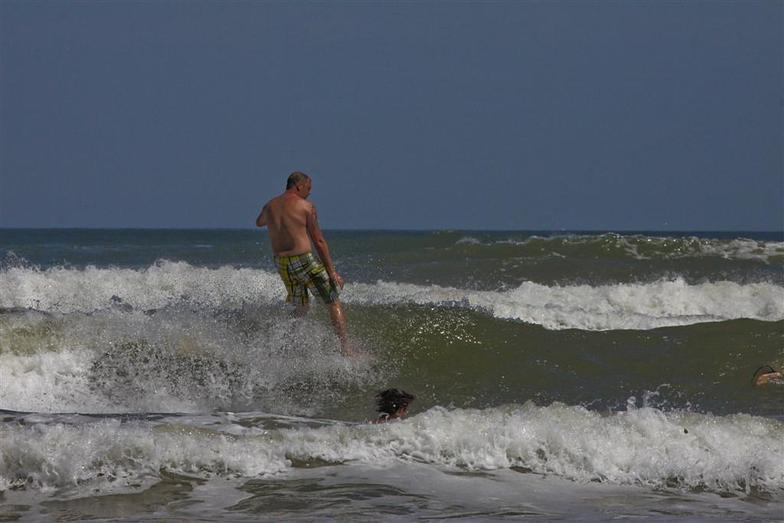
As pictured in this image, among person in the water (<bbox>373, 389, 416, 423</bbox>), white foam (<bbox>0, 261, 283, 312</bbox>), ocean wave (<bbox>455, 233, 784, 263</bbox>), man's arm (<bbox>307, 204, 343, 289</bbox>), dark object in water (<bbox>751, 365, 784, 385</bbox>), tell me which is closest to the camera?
person in the water (<bbox>373, 389, 416, 423</bbox>)

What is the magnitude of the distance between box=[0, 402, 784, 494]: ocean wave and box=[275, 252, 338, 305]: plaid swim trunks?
2.25 meters

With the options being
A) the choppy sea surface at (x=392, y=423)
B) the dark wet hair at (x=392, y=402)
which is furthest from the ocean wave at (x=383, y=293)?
the dark wet hair at (x=392, y=402)

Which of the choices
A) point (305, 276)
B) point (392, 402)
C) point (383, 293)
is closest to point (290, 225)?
point (305, 276)

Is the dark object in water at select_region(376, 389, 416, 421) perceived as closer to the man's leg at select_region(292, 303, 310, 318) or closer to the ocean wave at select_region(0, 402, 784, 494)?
the ocean wave at select_region(0, 402, 784, 494)

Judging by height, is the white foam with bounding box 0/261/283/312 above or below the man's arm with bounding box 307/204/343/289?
below

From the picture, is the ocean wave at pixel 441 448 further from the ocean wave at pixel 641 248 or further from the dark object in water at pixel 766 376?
the ocean wave at pixel 641 248

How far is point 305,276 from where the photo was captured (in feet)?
28.4

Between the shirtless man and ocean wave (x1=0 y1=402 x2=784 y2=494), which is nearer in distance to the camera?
ocean wave (x1=0 y1=402 x2=784 y2=494)

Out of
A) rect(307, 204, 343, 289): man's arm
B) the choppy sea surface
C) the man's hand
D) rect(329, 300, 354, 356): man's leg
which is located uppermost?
rect(307, 204, 343, 289): man's arm

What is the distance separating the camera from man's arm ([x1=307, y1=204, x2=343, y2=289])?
8.42 meters

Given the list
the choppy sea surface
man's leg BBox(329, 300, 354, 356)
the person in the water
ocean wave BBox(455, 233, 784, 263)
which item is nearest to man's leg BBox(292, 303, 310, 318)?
the choppy sea surface

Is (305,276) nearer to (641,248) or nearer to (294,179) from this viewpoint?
(294,179)

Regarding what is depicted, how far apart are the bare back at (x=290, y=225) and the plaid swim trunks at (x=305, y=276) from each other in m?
0.07

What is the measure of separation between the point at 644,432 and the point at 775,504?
1002mm
